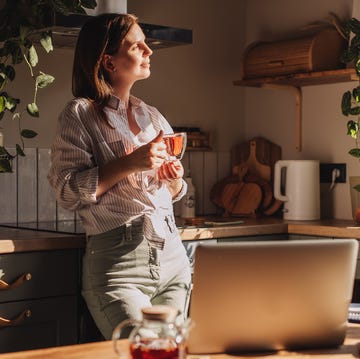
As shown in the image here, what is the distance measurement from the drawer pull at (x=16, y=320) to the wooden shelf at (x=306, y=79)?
171 cm

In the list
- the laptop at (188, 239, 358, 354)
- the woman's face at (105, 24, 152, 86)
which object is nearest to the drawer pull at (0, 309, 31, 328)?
the woman's face at (105, 24, 152, 86)

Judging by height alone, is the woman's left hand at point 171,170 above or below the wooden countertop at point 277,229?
above

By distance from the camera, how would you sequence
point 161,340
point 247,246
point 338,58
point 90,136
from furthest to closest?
point 338,58 → point 90,136 → point 247,246 → point 161,340

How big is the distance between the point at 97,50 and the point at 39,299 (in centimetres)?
85

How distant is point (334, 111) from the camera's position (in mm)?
3916

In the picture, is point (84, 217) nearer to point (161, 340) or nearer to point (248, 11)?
point (161, 340)

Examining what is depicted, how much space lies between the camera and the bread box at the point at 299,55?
3.75 meters

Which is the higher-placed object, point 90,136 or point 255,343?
point 90,136

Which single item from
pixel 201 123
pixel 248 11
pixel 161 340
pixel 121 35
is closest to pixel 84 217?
pixel 121 35

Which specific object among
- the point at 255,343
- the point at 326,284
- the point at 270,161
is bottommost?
the point at 255,343

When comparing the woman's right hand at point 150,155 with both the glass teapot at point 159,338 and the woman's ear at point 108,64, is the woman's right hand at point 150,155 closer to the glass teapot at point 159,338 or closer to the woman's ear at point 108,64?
the woman's ear at point 108,64

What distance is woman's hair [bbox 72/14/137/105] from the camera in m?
2.54

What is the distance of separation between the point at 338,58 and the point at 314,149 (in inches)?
18.0

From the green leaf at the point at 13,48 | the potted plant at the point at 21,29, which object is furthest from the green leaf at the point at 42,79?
the green leaf at the point at 13,48
